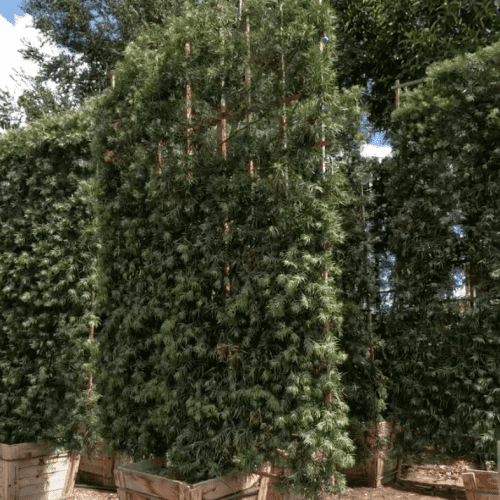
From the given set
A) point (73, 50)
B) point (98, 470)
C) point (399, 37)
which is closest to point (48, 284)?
point (98, 470)

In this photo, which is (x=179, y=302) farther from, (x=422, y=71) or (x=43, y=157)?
(x=422, y=71)

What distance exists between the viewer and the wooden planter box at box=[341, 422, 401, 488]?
19.0ft

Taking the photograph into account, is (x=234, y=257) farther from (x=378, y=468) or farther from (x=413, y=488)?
(x=413, y=488)

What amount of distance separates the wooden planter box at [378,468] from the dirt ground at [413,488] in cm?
5

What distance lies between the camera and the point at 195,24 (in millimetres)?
4473

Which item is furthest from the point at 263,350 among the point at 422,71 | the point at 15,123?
the point at 15,123

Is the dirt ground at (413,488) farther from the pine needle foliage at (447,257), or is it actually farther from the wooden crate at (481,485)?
the pine needle foliage at (447,257)

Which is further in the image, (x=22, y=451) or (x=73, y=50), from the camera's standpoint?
(x=73, y=50)

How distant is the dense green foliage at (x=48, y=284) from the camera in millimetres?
5535

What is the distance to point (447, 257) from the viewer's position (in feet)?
16.6

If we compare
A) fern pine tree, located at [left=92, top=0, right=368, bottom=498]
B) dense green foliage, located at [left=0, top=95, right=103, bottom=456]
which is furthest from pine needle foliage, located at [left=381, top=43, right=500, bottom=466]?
dense green foliage, located at [left=0, top=95, right=103, bottom=456]

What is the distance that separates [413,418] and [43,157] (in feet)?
15.7

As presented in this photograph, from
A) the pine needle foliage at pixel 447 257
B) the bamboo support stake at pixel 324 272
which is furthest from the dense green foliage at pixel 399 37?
the bamboo support stake at pixel 324 272

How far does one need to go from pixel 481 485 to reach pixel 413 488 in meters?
1.51
